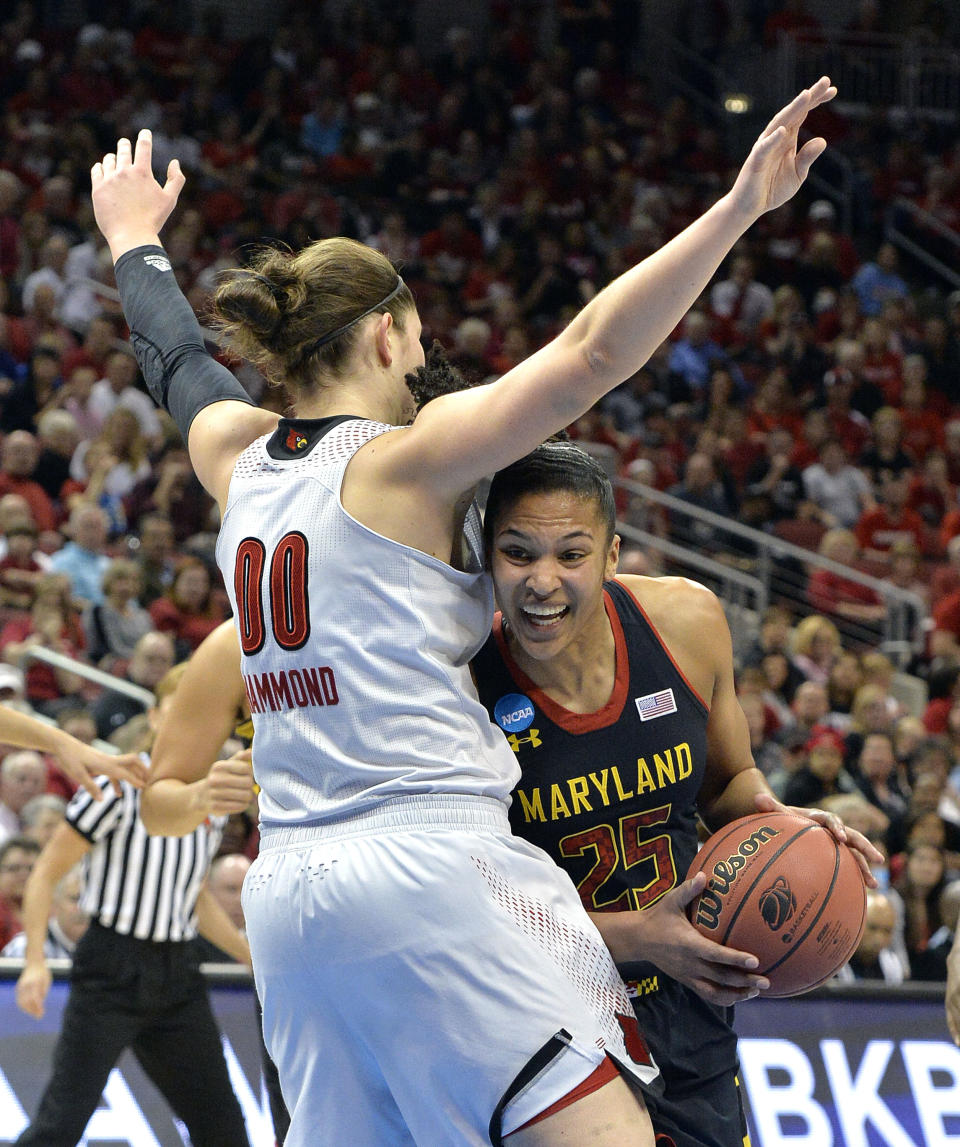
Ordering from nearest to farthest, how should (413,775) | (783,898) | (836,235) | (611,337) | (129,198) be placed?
(611,337)
(413,775)
(783,898)
(129,198)
(836,235)

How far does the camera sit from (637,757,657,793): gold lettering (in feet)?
9.61

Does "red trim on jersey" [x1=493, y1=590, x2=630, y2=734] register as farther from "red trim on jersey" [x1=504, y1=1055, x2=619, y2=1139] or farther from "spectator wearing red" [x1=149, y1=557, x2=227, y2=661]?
"spectator wearing red" [x1=149, y1=557, x2=227, y2=661]

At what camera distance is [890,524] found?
42.1 feet

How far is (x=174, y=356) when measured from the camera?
10.2 feet

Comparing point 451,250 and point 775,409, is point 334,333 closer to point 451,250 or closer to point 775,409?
point 775,409

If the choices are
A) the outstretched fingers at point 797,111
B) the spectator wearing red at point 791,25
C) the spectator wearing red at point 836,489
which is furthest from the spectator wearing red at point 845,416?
the outstretched fingers at point 797,111

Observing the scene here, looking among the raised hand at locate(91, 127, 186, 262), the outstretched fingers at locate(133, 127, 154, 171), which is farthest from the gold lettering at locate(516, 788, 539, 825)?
the outstretched fingers at locate(133, 127, 154, 171)

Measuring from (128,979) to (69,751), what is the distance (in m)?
1.29

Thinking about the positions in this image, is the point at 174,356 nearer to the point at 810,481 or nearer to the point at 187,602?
the point at 187,602

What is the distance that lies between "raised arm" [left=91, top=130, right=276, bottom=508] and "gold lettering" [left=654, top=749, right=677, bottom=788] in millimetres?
968

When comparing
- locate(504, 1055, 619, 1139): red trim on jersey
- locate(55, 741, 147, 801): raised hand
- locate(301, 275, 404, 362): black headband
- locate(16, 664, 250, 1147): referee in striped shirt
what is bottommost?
locate(16, 664, 250, 1147): referee in striped shirt

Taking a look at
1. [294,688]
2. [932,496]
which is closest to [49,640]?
[294,688]

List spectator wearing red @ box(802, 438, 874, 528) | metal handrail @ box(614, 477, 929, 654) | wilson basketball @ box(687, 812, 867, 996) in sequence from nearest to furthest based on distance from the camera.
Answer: wilson basketball @ box(687, 812, 867, 996), metal handrail @ box(614, 477, 929, 654), spectator wearing red @ box(802, 438, 874, 528)

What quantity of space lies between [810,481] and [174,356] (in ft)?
34.4
